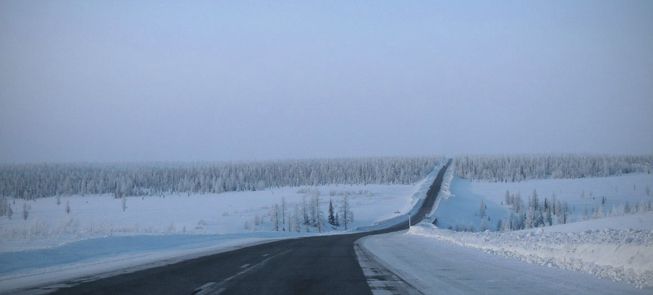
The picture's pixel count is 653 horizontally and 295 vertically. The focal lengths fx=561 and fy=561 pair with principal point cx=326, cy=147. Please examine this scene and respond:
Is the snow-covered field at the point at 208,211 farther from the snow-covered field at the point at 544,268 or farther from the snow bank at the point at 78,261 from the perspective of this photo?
the snow-covered field at the point at 544,268

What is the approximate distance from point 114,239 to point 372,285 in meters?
19.0

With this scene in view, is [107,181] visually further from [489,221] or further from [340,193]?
[489,221]

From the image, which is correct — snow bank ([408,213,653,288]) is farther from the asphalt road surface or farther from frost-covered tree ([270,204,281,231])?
frost-covered tree ([270,204,281,231])

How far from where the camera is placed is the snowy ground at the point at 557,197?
315 feet

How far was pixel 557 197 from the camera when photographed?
13525cm

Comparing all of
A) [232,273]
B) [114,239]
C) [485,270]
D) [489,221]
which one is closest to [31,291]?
[232,273]

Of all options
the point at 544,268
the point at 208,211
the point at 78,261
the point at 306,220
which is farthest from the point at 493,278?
the point at 208,211

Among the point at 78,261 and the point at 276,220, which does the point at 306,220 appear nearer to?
the point at 276,220

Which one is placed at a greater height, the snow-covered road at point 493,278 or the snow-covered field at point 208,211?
the snow-covered road at point 493,278

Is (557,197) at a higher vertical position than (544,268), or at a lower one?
lower

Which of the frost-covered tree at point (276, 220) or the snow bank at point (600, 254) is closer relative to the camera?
the snow bank at point (600, 254)

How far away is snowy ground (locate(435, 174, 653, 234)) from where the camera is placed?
3782 inches

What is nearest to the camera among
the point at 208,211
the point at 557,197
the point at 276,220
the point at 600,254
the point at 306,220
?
the point at 600,254

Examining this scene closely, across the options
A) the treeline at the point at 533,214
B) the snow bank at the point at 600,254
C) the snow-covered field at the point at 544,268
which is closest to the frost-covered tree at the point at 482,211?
the treeline at the point at 533,214
